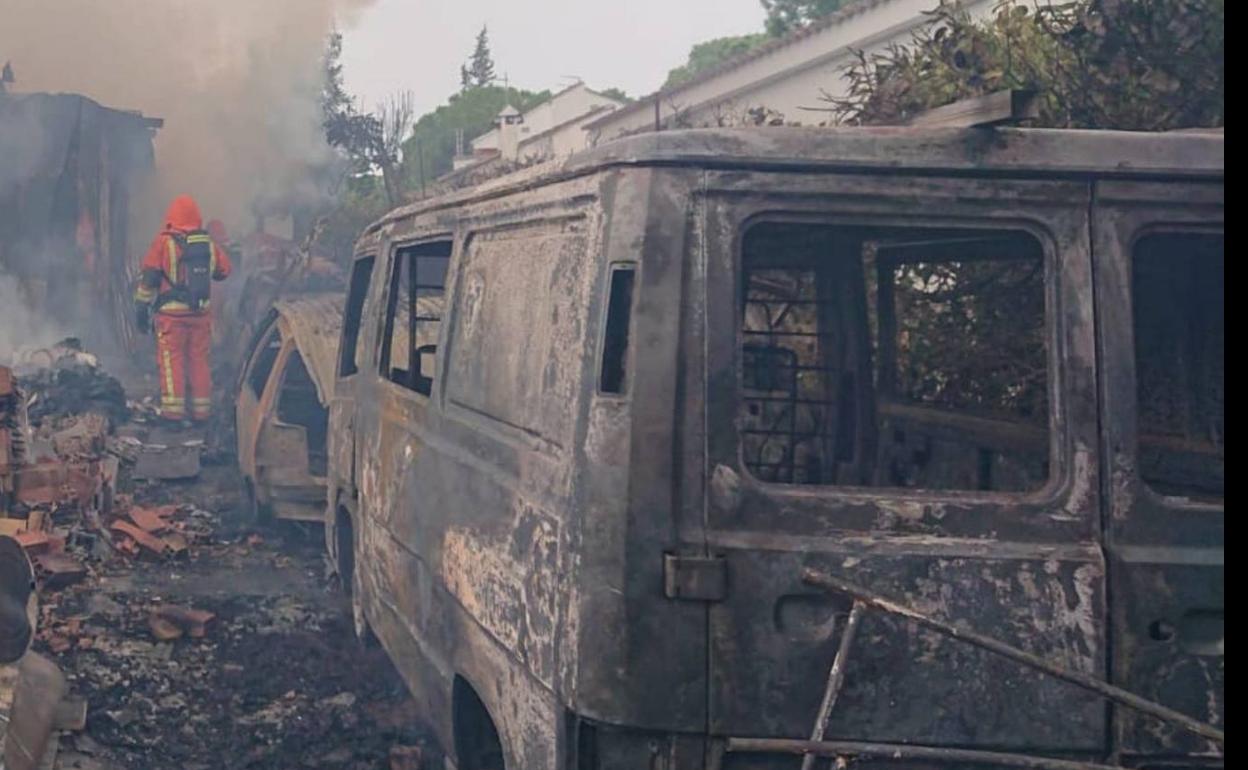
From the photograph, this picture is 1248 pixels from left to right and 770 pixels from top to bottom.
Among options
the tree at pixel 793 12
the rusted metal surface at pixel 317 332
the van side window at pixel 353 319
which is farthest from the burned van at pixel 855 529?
the tree at pixel 793 12

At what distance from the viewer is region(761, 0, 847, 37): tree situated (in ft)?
127

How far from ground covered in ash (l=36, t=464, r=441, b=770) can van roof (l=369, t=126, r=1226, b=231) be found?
3.05m

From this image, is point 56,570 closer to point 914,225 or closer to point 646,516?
point 646,516

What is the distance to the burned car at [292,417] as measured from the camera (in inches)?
328

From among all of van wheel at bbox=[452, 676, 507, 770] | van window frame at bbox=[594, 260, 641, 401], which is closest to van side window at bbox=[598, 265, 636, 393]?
van window frame at bbox=[594, 260, 641, 401]

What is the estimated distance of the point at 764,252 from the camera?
3.75m

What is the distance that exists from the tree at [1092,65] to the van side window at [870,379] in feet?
3.36

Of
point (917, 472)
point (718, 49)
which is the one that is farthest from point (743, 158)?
point (718, 49)

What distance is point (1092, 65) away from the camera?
203 inches

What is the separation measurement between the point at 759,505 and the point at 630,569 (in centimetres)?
30

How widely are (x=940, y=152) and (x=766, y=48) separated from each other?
45.6 feet

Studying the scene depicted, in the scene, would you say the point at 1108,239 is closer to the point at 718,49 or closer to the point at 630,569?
the point at 630,569

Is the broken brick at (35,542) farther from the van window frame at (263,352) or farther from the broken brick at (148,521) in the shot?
the van window frame at (263,352)

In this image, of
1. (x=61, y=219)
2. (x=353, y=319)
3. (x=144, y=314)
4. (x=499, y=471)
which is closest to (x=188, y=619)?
(x=353, y=319)
